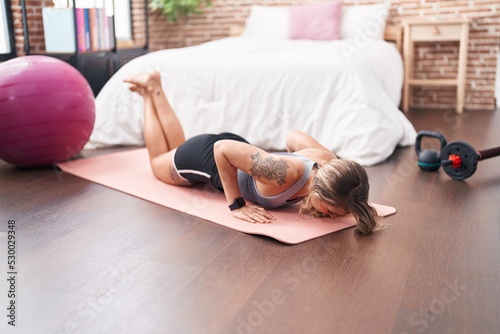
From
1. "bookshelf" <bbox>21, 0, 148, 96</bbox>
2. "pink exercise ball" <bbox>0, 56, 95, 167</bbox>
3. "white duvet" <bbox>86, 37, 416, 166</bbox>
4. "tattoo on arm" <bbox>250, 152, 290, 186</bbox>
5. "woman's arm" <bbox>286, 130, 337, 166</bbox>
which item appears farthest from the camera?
"bookshelf" <bbox>21, 0, 148, 96</bbox>

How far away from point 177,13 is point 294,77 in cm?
284

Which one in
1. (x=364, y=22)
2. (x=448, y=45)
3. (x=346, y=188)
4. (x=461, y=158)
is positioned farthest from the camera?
(x=448, y=45)

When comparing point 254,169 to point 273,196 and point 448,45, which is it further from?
point 448,45

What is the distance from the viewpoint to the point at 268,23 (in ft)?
16.7

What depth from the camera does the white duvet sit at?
312 cm

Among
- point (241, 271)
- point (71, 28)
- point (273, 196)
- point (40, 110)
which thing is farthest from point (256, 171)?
point (71, 28)

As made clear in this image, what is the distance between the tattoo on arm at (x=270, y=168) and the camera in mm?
2012

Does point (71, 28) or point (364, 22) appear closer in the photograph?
point (71, 28)

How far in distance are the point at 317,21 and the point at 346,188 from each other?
3.28 m

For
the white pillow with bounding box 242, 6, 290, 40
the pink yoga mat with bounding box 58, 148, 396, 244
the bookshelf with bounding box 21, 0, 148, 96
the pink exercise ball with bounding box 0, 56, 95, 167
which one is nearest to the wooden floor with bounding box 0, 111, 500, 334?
the pink yoga mat with bounding box 58, 148, 396, 244

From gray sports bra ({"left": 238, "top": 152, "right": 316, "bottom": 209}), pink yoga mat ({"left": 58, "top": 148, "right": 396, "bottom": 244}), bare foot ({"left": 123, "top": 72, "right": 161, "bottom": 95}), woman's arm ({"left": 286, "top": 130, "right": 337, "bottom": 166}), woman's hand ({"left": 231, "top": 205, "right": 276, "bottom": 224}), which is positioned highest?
bare foot ({"left": 123, "top": 72, "right": 161, "bottom": 95})

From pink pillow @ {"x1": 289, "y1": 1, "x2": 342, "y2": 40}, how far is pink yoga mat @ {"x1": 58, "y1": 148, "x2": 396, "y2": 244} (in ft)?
7.07

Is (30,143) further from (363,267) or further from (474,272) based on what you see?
(474,272)

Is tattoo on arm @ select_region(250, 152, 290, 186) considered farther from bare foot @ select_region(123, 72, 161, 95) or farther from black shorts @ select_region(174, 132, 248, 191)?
bare foot @ select_region(123, 72, 161, 95)
